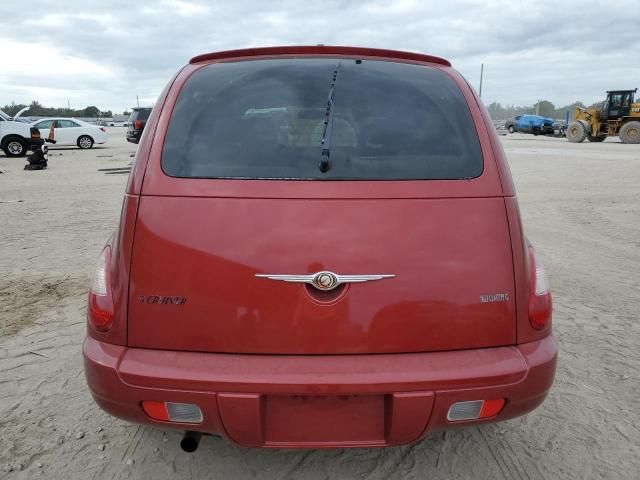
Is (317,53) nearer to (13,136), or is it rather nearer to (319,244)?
(319,244)

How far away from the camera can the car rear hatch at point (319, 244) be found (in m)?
1.64

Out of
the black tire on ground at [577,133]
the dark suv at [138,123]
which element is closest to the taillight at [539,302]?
the dark suv at [138,123]

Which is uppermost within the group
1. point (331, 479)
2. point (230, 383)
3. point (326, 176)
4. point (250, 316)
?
point (326, 176)

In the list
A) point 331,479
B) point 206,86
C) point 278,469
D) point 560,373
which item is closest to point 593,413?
point 560,373

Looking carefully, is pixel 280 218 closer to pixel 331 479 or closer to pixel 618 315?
pixel 331 479

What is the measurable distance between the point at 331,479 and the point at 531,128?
42291mm

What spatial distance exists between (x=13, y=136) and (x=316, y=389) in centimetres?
2035

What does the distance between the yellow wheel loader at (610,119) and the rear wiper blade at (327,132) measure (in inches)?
1154

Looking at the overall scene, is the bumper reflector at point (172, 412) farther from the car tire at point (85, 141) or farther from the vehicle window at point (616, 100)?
the vehicle window at point (616, 100)

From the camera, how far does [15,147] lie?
18.3 metres

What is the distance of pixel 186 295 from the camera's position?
167cm

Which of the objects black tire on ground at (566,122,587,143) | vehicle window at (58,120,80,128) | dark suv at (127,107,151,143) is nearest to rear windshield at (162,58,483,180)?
dark suv at (127,107,151,143)

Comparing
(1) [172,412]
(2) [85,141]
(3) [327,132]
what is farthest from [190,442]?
(2) [85,141]

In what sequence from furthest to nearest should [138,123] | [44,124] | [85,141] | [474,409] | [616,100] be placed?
[616,100]
[85,141]
[44,124]
[138,123]
[474,409]
